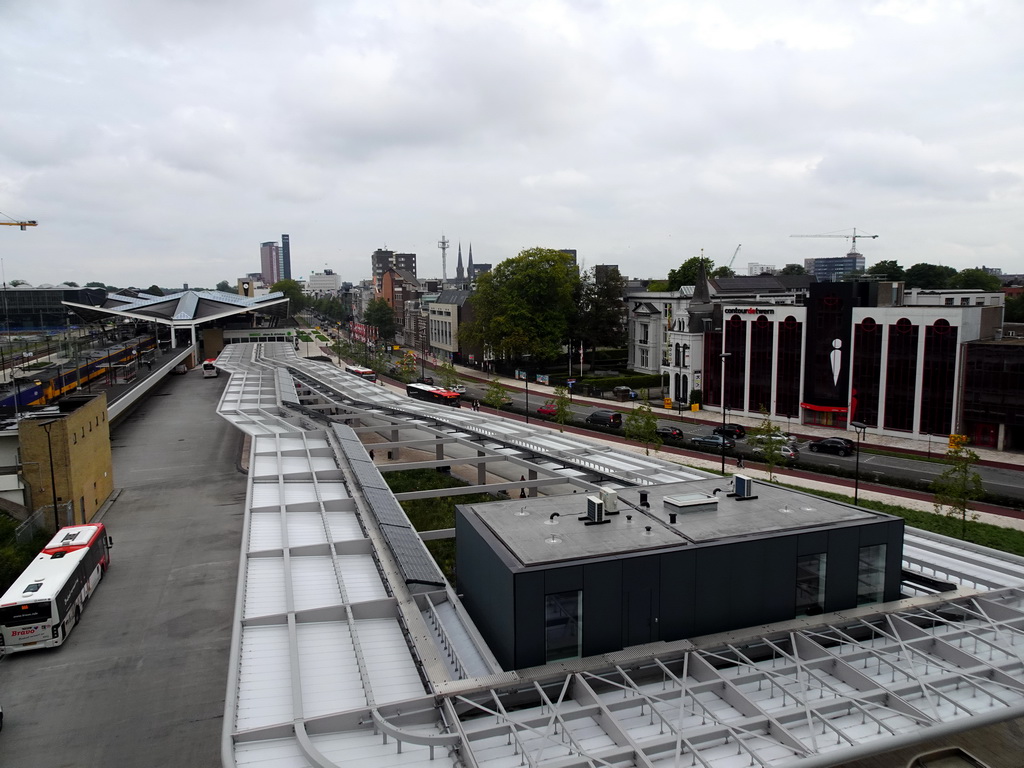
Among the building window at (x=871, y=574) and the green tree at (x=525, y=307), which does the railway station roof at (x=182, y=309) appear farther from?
the building window at (x=871, y=574)

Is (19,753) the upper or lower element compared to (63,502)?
lower

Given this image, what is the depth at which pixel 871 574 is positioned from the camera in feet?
42.7

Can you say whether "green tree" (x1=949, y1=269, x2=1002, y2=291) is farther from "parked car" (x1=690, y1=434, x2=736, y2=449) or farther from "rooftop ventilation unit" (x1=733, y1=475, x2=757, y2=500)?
→ "rooftop ventilation unit" (x1=733, y1=475, x2=757, y2=500)

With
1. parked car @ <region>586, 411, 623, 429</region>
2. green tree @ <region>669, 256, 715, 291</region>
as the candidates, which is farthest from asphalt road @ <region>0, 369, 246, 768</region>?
green tree @ <region>669, 256, 715, 291</region>

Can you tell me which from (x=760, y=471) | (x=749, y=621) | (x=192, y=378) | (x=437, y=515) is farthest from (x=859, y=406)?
(x=192, y=378)

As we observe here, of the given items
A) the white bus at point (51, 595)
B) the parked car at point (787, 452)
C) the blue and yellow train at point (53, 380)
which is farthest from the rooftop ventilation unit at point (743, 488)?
the blue and yellow train at point (53, 380)

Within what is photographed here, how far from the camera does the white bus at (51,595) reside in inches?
667

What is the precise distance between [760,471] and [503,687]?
2811cm

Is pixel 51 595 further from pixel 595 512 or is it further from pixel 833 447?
pixel 833 447

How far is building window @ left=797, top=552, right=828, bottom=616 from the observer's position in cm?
1261

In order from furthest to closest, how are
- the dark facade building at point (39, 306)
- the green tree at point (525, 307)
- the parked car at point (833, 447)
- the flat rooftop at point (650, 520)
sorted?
the dark facade building at point (39, 306), the green tree at point (525, 307), the parked car at point (833, 447), the flat rooftop at point (650, 520)

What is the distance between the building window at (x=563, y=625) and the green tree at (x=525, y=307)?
191 feet

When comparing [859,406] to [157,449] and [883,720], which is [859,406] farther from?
[157,449]

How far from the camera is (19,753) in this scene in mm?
13500
